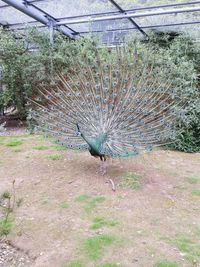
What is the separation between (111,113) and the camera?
184 inches

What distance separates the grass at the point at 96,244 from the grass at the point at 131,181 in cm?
128

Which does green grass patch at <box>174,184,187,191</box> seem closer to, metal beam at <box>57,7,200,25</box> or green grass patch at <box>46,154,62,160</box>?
green grass patch at <box>46,154,62,160</box>

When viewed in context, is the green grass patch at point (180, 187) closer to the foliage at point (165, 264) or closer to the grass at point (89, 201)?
the grass at point (89, 201)

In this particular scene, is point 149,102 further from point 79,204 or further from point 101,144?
point 79,204

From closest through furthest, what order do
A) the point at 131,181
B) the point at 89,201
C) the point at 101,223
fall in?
the point at 101,223, the point at 89,201, the point at 131,181

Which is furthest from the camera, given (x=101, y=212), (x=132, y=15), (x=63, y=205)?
(x=132, y=15)

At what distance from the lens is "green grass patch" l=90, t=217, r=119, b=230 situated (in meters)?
3.52

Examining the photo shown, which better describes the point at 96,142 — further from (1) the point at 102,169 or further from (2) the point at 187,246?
(2) the point at 187,246

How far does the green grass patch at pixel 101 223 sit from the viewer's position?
352 centimetres

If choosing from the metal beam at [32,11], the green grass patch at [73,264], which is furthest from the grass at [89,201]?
the metal beam at [32,11]

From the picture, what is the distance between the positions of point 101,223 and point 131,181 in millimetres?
1149

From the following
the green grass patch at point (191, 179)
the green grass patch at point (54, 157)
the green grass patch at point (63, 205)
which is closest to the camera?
the green grass patch at point (63, 205)

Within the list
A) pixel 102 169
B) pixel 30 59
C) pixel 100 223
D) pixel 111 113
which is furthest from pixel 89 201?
pixel 30 59

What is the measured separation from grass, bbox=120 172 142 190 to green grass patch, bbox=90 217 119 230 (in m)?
0.91
